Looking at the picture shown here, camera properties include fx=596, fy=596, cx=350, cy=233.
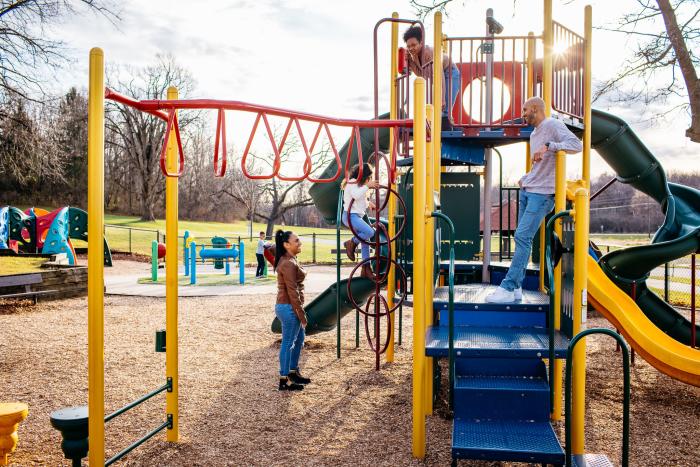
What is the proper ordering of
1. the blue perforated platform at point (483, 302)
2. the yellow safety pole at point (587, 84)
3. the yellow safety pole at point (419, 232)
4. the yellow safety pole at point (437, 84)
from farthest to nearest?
1. the yellow safety pole at point (587, 84)
2. the yellow safety pole at point (437, 84)
3. the blue perforated platform at point (483, 302)
4. the yellow safety pole at point (419, 232)

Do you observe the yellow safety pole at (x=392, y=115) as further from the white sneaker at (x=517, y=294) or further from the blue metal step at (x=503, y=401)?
the blue metal step at (x=503, y=401)

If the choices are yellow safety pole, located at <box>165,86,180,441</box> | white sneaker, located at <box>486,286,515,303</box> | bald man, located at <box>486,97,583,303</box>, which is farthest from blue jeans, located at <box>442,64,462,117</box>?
yellow safety pole, located at <box>165,86,180,441</box>

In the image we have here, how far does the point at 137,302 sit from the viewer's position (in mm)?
13422

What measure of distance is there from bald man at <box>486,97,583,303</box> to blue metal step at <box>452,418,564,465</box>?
4.03ft

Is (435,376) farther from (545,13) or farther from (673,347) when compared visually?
(545,13)

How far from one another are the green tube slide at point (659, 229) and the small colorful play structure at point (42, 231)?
13523mm

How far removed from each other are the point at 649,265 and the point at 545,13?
4122 mm

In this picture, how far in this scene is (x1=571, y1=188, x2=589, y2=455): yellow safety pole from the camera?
427cm

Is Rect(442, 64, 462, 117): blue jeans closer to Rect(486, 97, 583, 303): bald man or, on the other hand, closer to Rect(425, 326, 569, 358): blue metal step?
Rect(486, 97, 583, 303): bald man

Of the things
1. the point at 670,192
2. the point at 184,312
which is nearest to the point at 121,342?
the point at 184,312

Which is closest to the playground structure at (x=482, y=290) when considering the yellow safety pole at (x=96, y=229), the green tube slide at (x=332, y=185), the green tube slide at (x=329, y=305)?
the yellow safety pole at (x=96, y=229)

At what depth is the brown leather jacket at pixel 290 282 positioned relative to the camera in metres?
6.09

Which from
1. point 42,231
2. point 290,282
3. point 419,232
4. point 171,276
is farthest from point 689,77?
point 42,231

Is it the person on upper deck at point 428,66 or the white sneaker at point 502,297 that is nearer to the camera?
the white sneaker at point 502,297
